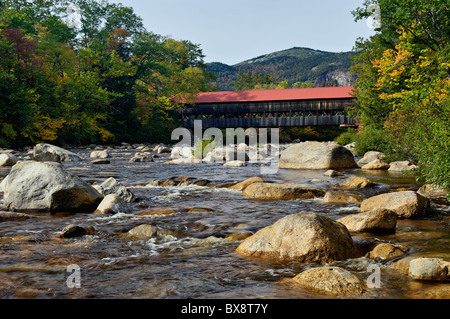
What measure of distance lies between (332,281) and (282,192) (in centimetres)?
497

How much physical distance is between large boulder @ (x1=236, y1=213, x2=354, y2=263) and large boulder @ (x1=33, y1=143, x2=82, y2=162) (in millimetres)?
14241

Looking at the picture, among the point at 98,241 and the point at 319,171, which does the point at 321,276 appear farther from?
the point at 319,171

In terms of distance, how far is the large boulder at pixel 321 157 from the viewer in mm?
14664

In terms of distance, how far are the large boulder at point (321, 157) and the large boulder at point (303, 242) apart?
1040 cm

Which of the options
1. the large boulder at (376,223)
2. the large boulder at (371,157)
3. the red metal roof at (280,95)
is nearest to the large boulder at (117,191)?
the large boulder at (376,223)

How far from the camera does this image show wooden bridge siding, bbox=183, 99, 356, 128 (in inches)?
1526

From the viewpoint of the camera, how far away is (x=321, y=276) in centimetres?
343

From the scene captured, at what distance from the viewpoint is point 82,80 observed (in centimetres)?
3119

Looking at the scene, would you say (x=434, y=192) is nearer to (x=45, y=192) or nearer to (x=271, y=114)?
(x=45, y=192)

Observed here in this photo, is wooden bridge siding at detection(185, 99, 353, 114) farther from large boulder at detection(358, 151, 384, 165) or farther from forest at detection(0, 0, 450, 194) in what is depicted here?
large boulder at detection(358, 151, 384, 165)

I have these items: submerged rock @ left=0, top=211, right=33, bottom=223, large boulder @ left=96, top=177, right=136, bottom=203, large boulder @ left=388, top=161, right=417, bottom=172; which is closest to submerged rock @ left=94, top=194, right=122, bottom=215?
large boulder @ left=96, top=177, right=136, bottom=203

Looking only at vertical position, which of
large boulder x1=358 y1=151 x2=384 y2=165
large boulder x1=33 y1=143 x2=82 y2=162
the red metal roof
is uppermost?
the red metal roof
